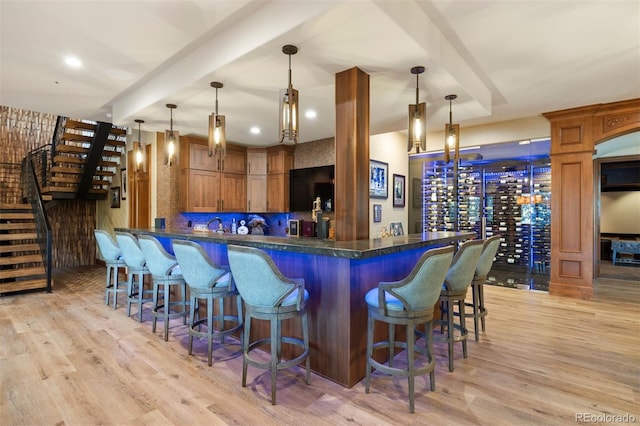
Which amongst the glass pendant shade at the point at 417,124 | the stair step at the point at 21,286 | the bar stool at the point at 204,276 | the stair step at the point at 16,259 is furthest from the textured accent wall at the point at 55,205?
the glass pendant shade at the point at 417,124

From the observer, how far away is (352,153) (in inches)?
115

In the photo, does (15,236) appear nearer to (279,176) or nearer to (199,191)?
(199,191)

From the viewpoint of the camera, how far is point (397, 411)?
6.86 ft

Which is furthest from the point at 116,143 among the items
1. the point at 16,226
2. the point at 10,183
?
the point at 10,183

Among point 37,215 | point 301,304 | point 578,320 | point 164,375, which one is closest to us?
point 301,304

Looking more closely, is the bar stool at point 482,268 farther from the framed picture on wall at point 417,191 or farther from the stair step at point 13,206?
the stair step at point 13,206

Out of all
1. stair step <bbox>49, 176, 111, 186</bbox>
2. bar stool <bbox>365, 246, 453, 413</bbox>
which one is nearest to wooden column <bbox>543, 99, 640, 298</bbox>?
bar stool <bbox>365, 246, 453, 413</bbox>

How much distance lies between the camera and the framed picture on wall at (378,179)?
5941 mm

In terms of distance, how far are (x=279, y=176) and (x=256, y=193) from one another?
615 mm

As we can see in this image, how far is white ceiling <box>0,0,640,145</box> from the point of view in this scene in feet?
8.13

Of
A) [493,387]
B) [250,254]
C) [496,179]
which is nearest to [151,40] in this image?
[250,254]

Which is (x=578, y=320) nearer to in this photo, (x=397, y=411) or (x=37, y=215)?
(x=397, y=411)

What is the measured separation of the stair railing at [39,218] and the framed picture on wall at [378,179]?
522 centimetres

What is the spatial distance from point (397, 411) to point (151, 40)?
3.60 metres
